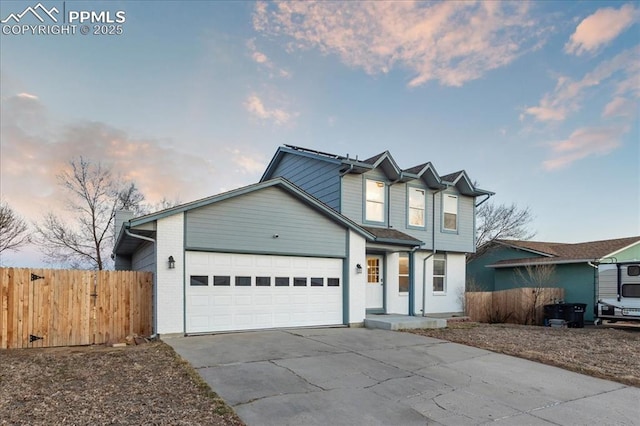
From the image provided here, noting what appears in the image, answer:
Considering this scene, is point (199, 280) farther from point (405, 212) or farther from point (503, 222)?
point (503, 222)

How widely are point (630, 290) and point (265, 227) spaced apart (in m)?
13.5

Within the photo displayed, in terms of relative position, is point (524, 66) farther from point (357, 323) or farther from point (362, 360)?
point (362, 360)

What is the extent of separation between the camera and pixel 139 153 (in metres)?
18.9

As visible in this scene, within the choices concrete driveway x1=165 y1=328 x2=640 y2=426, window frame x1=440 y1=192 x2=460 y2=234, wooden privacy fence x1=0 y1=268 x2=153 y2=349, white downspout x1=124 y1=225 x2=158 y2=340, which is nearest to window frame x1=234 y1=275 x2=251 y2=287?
concrete driveway x1=165 y1=328 x2=640 y2=426

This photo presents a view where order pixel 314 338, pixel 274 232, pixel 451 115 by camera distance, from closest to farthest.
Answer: pixel 314 338 < pixel 274 232 < pixel 451 115

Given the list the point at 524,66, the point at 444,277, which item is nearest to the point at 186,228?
the point at 444,277

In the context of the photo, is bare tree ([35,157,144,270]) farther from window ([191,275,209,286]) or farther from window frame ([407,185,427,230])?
window frame ([407,185,427,230])

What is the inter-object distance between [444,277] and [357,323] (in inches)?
252

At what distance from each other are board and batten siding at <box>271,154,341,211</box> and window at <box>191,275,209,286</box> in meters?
5.57

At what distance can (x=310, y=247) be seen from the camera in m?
11.9

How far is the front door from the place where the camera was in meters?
14.7

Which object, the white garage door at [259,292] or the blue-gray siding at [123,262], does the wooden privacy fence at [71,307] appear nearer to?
the white garage door at [259,292]

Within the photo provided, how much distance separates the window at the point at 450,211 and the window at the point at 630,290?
6278 millimetres

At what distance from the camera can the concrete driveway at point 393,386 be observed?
191 inches
